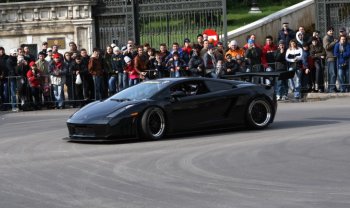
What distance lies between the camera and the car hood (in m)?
17.3

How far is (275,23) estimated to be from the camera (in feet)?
117

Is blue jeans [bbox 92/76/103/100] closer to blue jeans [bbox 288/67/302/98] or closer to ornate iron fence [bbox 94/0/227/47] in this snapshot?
ornate iron fence [bbox 94/0/227/47]

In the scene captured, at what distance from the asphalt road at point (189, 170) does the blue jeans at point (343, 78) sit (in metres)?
6.55

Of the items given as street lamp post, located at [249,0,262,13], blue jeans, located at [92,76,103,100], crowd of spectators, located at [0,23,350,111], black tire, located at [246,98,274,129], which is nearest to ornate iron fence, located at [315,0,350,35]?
crowd of spectators, located at [0,23,350,111]

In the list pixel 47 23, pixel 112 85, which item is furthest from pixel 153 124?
pixel 47 23

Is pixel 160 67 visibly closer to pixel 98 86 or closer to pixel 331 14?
pixel 98 86

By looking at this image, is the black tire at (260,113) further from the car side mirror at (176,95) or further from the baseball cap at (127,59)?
the baseball cap at (127,59)

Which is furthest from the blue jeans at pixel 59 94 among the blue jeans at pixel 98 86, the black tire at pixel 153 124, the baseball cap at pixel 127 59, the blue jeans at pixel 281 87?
the black tire at pixel 153 124

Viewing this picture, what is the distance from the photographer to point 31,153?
16281 mm

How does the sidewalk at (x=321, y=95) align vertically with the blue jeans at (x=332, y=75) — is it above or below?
below

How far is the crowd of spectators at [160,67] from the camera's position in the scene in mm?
26531

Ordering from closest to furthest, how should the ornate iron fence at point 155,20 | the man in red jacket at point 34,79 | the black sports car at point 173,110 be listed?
the black sports car at point 173,110 < the man in red jacket at point 34,79 < the ornate iron fence at point 155,20

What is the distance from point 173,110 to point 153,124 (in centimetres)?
52

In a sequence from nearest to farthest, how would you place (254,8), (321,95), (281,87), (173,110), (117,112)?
1. (117,112)
2. (173,110)
3. (281,87)
4. (321,95)
5. (254,8)
